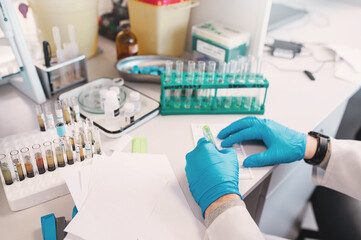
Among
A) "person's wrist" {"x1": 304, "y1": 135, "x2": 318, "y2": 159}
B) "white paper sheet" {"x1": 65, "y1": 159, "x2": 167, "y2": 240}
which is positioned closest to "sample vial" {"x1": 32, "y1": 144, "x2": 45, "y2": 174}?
"white paper sheet" {"x1": 65, "y1": 159, "x2": 167, "y2": 240}

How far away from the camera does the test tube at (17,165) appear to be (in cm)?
86

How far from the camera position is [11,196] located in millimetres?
834

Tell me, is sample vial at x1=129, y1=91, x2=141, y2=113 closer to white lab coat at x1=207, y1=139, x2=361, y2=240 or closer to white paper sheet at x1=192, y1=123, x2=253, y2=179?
white paper sheet at x1=192, y1=123, x2=253, y2=179

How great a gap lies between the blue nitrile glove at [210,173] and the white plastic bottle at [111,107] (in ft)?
1.06

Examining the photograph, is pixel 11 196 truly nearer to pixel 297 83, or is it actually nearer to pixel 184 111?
pixel 184 111

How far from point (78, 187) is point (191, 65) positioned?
0.61m

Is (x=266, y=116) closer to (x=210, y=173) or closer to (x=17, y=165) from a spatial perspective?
(x=210, y=173)

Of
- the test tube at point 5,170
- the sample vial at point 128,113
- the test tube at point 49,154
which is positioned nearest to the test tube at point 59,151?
the test tube at point 49,154

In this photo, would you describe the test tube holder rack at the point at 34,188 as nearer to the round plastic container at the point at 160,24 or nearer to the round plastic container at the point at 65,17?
the round plastic container at the point at 65,17

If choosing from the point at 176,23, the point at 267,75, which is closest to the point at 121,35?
the point at 176,23

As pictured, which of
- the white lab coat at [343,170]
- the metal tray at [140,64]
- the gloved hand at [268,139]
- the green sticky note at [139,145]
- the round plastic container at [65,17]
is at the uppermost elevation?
the round plastic container at [65,17]

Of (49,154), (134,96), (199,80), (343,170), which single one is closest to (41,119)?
(49,154)

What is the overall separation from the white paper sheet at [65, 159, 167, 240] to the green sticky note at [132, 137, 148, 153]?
0.10 metres

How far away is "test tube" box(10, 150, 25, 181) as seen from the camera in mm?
862
